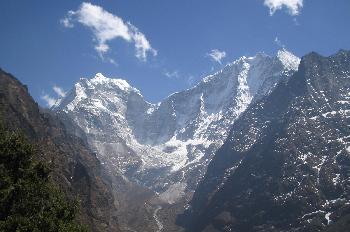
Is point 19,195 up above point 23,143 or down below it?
below

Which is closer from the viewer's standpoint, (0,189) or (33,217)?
(33,217)

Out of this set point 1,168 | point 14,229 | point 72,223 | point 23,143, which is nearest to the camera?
point 14,229

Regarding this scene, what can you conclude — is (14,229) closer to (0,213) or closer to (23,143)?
(0,213)

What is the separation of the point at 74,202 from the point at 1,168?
12993mm

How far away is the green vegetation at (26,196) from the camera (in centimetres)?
7431

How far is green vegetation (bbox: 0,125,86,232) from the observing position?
74312mm

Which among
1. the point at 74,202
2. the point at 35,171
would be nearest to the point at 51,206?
the point at 74,202

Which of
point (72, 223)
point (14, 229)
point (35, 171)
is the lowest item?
point (14, 229)

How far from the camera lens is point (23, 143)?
299 ft

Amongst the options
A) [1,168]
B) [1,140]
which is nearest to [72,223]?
[1,168]

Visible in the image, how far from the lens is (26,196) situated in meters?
82.7

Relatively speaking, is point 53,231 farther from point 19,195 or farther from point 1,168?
point 1,168

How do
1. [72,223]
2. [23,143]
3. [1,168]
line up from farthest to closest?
[23,143] < [1,168] < [72,223]

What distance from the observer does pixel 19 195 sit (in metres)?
82.4
